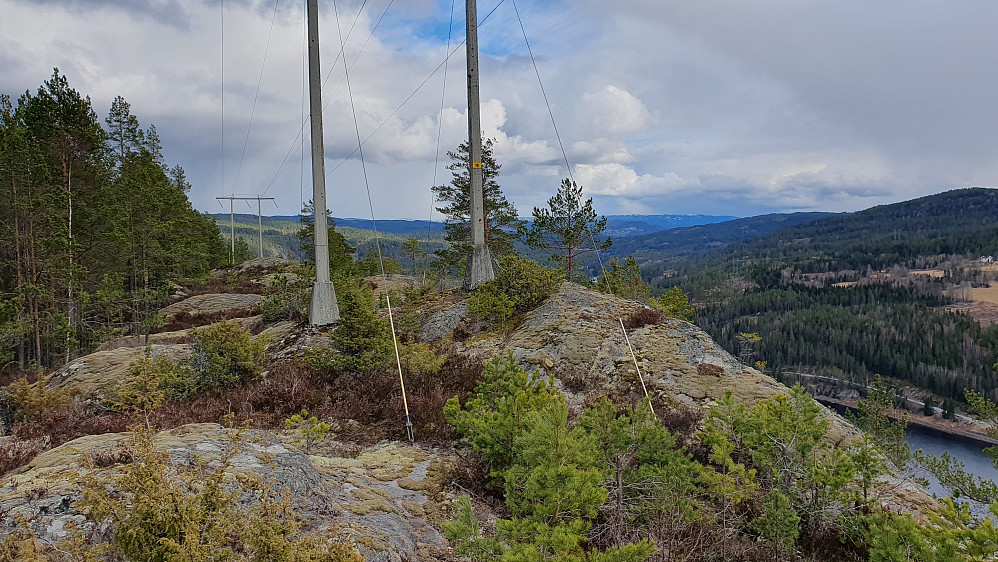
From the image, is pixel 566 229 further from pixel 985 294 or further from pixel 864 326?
pixel 985 294

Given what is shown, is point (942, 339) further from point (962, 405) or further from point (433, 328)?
point (433, 328)

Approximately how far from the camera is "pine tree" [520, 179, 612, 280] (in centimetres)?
1894

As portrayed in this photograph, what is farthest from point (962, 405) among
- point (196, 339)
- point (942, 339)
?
point (196, 339)

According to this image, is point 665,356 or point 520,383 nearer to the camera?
point 520,383

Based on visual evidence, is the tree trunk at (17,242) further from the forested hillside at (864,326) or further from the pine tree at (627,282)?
the forested hillside at (864,326)

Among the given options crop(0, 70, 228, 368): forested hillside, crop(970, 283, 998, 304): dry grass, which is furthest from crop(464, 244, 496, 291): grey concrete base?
crop(970, 283, 998, 304): dry grass

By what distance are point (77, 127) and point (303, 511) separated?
22.6m

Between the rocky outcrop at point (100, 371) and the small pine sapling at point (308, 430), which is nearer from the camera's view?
the small pine sapling at point (308, 430)

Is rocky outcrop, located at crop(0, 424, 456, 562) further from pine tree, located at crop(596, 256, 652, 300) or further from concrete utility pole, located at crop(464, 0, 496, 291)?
pine tree, located at crop(596, 256, 652, 300)

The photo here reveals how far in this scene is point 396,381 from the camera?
823cm

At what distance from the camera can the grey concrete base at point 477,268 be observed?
1375cm

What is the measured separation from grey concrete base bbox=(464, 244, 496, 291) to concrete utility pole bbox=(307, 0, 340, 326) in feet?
13.4

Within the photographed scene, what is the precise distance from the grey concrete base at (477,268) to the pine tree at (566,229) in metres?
5.71

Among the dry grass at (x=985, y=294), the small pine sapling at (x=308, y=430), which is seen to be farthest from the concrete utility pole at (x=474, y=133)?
the dry grass at (x=985, y=294)
